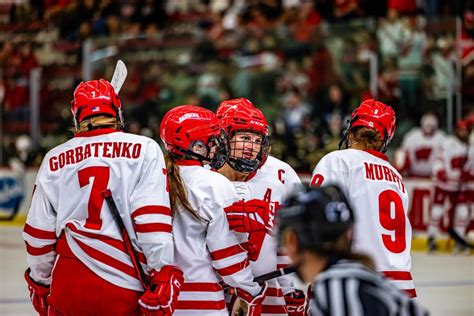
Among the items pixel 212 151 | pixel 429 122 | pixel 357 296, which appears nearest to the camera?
pixel 357 296

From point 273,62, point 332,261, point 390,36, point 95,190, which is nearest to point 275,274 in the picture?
point 95,190

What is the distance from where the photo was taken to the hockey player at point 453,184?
10.6 m

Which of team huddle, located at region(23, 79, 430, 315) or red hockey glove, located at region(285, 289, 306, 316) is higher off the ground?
team huddle, located at region(23, 79, 430, 315)

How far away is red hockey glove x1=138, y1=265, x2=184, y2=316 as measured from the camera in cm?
338

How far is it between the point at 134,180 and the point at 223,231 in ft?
1.13

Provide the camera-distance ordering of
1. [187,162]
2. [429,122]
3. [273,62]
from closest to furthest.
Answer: [187,162], [429,122], [273,62]

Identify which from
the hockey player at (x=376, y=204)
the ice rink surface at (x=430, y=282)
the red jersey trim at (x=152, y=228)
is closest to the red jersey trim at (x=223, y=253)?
the red jersey trim at (x=152, y=228)

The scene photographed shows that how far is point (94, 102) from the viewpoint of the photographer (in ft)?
12.0

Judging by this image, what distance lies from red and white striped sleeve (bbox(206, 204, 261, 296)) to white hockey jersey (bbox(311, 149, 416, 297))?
49 centimetres

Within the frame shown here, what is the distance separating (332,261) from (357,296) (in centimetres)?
12

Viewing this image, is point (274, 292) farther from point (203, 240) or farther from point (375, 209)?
point (203, 240)

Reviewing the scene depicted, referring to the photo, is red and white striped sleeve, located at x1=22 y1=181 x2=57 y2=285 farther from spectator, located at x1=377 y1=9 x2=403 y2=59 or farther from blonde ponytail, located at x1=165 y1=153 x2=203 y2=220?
spectator, located at x1=377 y1=9 x2=403 y2=59

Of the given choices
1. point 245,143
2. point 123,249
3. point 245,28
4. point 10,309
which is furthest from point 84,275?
point 245,28

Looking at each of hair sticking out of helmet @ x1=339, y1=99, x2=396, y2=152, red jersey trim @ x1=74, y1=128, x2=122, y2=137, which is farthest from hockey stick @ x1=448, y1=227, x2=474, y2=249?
red jersey trim @ x1=74, y1=128, x2=122, y2=137
